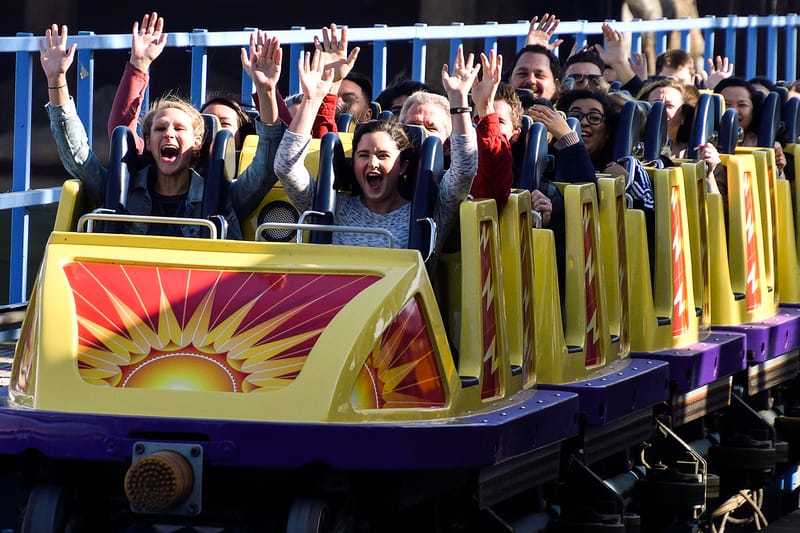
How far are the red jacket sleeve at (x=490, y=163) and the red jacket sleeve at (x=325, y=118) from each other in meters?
2.00

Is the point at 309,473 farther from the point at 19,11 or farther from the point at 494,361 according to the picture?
the point at 19,11

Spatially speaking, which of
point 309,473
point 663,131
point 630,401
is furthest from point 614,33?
point 309,473

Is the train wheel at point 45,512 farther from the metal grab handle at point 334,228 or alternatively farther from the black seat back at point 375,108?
the black seat back at point 375,108

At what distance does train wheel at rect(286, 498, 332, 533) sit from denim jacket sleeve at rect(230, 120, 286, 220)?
1590 mm

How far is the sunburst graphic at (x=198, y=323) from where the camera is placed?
5488 millimetres

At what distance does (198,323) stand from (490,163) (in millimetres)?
1223

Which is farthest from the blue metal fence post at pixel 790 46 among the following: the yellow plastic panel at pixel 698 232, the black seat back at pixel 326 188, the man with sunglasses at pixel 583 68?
the black seat back at pixel 326 188

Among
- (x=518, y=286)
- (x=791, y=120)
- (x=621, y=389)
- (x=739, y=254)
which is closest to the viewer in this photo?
(x=518, y=286)

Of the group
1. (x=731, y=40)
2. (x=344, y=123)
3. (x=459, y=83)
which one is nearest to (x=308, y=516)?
(x=459, y=83)

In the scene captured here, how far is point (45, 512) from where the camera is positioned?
5426 mm

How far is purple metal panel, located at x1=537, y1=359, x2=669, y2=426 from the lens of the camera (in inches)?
260

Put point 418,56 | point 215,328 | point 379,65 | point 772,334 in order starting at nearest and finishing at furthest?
point 215,328 → point 772,334 → point 379,65 → point 418,56

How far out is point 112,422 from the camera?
17.4 feet

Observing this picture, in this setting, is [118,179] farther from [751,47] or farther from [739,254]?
[751,47]
